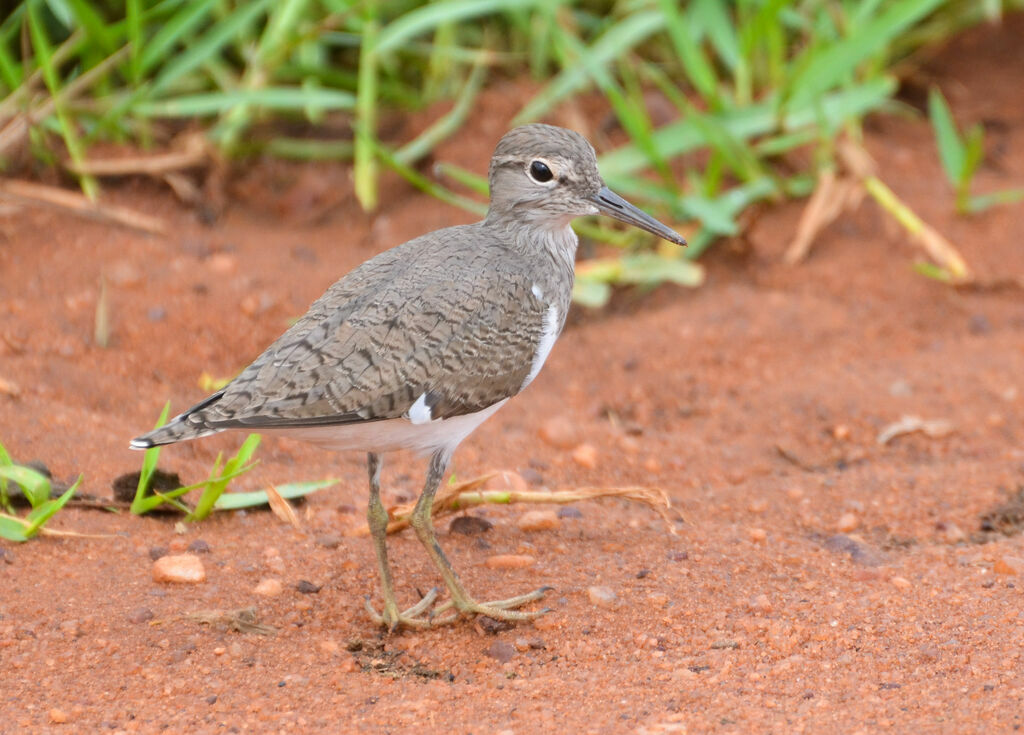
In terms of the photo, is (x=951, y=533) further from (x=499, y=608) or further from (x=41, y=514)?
(x=41, y=514)

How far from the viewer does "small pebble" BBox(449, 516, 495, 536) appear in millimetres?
5168

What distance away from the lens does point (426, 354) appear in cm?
444

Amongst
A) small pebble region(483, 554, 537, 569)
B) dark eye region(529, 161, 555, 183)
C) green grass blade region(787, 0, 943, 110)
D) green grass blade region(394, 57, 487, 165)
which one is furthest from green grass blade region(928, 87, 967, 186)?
small pebble region(483, 554, 537, 569)

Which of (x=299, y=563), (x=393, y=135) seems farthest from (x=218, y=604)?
(x=393, y=135)

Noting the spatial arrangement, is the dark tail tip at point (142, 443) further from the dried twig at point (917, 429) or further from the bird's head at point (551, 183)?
the dried twig at point (917, 429)

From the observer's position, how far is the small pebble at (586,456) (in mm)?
5867

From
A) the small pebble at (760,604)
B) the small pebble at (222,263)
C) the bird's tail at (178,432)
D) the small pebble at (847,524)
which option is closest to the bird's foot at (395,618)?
the bird's tail at (178,432)

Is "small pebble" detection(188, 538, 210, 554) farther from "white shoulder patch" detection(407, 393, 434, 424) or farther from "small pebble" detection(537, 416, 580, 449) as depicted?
"small pebble" detection(537, 416, 580, 449)

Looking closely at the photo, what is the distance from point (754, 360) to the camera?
689cm

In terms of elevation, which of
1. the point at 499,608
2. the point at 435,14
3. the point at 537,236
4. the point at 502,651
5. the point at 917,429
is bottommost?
the point at 502,651

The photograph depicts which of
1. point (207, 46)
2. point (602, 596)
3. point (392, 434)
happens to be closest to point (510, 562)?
point (602, 596)

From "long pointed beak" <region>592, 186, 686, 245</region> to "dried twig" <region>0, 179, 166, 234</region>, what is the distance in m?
3.32

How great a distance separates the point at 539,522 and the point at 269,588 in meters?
1.14

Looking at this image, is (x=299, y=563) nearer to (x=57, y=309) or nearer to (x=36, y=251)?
(x=57, y=309)
